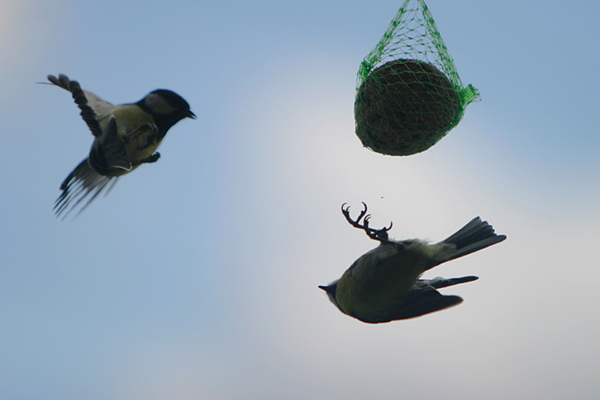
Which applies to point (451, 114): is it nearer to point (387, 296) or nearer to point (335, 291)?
point (387, 296)

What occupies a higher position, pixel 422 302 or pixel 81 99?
pixel 81 99

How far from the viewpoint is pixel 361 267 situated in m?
3.02

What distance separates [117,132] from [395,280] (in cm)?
170

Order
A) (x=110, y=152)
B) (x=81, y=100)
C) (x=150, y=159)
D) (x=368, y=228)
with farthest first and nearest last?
(x=368, y=228)
(x=150, y=159)
(x=110, y=152)
(x=81, y=100)

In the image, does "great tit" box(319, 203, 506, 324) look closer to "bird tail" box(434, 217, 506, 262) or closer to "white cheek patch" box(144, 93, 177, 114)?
"bird tail" box(434, 217, 506, 262)

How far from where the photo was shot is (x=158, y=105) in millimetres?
2299

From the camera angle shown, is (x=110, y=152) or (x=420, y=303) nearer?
(x=110, y=152)

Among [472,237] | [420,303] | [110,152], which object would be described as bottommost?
[420,303]

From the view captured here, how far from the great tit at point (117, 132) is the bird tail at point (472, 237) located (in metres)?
1.84

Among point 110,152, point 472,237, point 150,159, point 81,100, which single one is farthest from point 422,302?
point 81,100

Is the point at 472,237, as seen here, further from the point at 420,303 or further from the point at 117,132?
the point at 117,132

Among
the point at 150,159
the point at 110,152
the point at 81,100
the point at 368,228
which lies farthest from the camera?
the point at 368,228

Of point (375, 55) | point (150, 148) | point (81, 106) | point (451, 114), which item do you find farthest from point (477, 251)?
point (81, 106)

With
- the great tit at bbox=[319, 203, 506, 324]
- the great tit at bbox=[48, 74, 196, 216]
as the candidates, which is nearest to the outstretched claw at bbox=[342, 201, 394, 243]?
the great tit at bbox=[319, 203, 506, 324]
